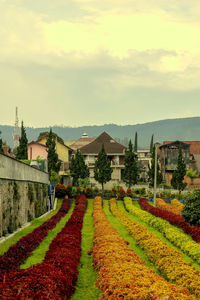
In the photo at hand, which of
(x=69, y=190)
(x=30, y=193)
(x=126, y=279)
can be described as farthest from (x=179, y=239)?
(x=69, y=190)

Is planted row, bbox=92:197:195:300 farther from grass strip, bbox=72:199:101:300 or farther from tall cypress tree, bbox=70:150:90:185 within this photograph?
tall cypress tree, bbox=70:150:90:185

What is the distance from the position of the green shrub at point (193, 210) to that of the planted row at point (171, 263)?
7939 millimetres

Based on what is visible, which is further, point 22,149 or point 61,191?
point 22,149

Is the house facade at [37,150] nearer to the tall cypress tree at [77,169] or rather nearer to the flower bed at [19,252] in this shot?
the tall cypress tree at [77,169]

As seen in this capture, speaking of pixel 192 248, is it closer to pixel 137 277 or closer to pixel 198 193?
pixel 137 277

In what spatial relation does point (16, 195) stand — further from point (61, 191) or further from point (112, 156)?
point (112, 156)

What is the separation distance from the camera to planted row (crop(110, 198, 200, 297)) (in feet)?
43.9

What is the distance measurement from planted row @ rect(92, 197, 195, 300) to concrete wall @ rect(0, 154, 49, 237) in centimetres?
835

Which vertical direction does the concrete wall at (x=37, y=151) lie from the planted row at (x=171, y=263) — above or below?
above

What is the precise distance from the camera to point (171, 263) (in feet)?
52.2

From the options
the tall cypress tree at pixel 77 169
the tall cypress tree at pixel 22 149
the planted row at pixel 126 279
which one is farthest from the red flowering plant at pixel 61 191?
the planted row at pixel 126 279

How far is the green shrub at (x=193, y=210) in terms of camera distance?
2966 centimetres

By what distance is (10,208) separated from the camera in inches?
1001

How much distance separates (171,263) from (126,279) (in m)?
4.81
